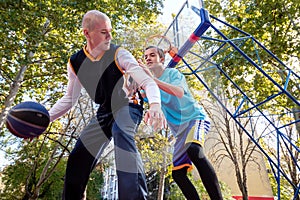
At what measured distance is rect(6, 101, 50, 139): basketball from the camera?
6.06ft

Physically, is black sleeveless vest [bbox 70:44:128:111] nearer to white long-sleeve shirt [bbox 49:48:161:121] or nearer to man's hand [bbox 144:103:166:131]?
white long-sleeve shirt [bbox 49:48:161:121]

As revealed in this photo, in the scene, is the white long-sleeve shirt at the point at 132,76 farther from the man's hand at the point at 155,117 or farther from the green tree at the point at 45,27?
the green tree at the point at 45,27

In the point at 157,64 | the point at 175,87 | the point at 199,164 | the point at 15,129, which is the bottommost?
the point at 199,164

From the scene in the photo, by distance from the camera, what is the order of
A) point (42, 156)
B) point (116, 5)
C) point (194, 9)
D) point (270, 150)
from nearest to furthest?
1. point (194, 9)
2. point (116, 5)
3. point (270, 150)
4. point (42, 156)

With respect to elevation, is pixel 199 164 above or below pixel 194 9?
below

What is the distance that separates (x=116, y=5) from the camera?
810 centimetres

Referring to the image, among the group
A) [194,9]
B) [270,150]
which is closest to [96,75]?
[194,9]

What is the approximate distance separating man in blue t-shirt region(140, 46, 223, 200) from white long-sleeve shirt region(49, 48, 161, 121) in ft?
1.71

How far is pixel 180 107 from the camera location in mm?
2676

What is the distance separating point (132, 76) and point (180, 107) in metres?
1.07

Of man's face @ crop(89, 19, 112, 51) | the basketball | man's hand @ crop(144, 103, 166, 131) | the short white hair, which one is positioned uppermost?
the short white hair

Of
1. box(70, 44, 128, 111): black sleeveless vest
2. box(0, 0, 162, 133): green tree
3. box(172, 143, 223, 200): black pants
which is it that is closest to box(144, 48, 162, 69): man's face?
box(172, 143, 223, 200): black pants

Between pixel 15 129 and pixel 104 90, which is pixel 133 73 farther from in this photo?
pixel 15 129

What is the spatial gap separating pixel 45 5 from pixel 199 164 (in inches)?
246
